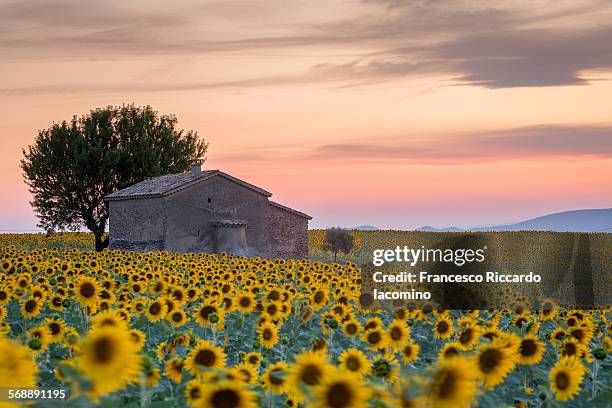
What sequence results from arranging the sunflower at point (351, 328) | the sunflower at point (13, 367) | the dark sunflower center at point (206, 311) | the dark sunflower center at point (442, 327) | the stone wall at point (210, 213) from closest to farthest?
the sunflower at point (13, 367)
the sunflower at point (351, 328)
the dark sunflower center at point (206, 311)
the dark sunflower center at point (442, 327)
the stone wall at point (210, 213)

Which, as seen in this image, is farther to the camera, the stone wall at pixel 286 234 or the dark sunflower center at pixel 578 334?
the stone wall at pixel 286 234

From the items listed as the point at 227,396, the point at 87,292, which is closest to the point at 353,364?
the point at 227,396

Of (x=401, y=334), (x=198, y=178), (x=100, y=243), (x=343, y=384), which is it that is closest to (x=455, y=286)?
(x=401, y=334)

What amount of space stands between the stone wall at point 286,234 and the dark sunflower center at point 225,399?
36.4 metres

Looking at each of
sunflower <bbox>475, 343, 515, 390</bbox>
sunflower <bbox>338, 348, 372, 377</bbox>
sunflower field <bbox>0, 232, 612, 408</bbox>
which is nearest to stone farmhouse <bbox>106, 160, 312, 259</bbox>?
sunflower field <bbox>0, 232, 612, 408</bbox>

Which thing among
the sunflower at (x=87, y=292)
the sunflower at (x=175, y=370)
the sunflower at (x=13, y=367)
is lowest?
the sunflower at (x=175, y=370)

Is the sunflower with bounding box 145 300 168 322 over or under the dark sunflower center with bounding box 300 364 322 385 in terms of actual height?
over

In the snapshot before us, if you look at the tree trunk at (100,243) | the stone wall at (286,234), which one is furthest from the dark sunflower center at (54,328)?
the tree trunk at (100,243)

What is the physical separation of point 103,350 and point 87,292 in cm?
661

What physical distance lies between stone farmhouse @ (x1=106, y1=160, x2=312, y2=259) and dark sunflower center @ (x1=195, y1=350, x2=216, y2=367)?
101 feet

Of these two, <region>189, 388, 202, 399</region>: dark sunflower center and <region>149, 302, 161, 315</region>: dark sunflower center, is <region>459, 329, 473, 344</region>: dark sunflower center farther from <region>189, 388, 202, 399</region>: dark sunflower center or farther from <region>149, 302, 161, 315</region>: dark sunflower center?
<region>149, 302, 161, 315</region>: dark sunflower center

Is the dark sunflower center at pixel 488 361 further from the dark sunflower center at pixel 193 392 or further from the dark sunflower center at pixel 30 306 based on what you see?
the dark sunflower center at pixel 30 306

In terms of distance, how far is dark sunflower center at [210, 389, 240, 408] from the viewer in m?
3.50

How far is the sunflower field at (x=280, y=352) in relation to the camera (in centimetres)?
327
